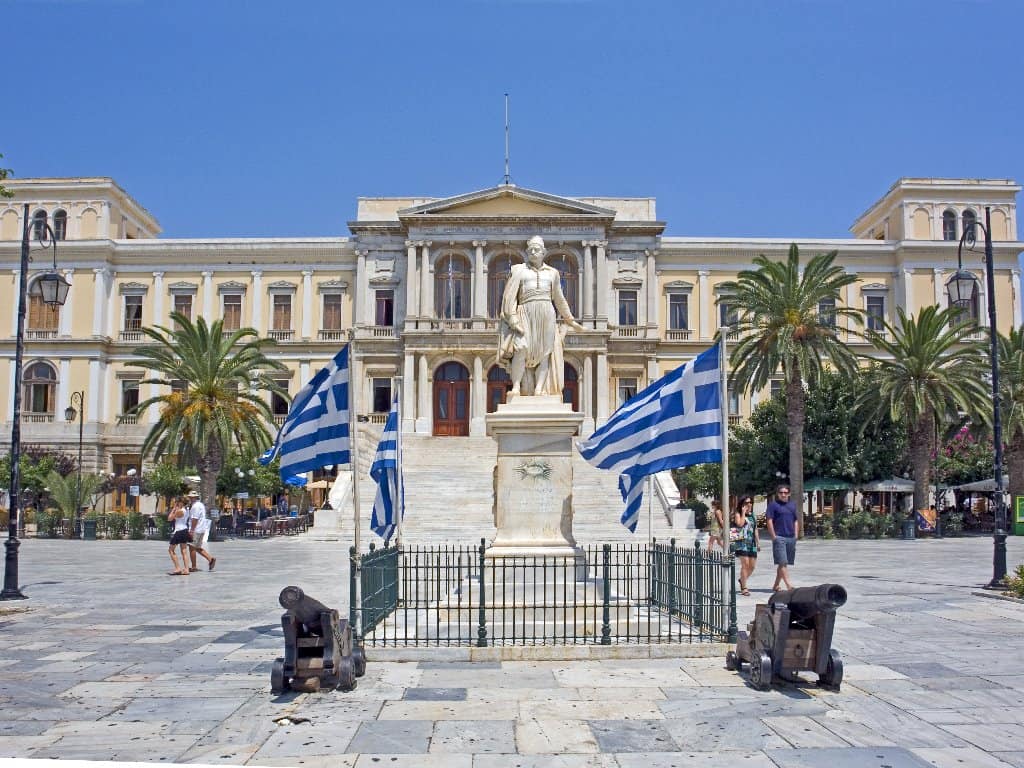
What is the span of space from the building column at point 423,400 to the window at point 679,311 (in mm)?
12776

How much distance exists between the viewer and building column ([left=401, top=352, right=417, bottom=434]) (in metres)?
47.9

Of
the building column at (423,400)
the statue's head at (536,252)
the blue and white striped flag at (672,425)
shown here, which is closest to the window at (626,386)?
the building column at (423,400)

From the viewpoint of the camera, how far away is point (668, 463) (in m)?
11.6

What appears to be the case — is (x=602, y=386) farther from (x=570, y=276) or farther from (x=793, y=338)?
(x=793, y=338)

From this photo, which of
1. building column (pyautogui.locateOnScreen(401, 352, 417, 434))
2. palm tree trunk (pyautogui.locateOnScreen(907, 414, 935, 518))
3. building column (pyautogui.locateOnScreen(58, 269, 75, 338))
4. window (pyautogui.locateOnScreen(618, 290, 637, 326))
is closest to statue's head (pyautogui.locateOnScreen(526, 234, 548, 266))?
palm tree trunk (pyautogui.locateOnScreen(907, 414, 935, 518))

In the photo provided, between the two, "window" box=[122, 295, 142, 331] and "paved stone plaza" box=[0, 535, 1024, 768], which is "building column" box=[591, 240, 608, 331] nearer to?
"window" box=[122, 295, 142, 331]

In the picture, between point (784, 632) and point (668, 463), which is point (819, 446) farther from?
point (784, 632)

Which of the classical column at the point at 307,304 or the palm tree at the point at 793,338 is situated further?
the classical column at the point at 307,304

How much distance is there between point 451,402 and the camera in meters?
49.1

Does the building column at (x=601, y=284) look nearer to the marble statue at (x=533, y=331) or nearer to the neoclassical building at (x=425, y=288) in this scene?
the neoclassical building at (x=425, y=288)

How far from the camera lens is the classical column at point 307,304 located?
52500mm

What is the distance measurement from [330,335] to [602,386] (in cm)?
1413

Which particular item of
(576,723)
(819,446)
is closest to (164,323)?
(819,446)

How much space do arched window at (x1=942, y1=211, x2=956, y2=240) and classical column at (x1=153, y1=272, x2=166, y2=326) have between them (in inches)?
1547
